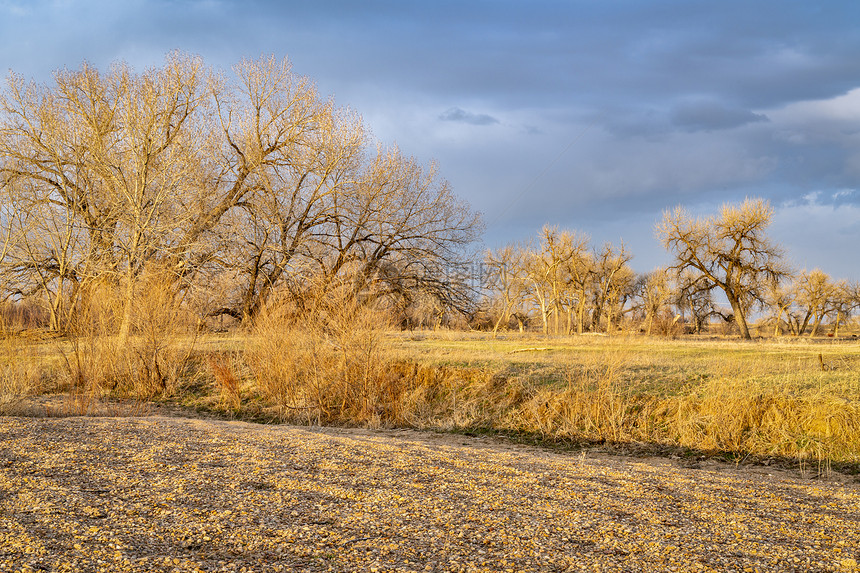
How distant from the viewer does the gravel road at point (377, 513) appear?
160 inches

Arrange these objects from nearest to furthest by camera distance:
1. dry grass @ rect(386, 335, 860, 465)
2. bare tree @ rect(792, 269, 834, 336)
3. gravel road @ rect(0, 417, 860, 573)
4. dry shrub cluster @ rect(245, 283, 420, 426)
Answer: gravel road @ rect(0, 417, 860, 573) → dry grass @ rect(386, 335, 860, 465) → dry shrub cluster @ rect(245, 283, 420, 426) → bare tree @ rect(792, 269, 834, 336)

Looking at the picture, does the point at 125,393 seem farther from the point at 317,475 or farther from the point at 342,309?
the point at 317,475

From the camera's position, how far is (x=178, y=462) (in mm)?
6602

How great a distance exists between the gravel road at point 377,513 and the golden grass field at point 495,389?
396 cm

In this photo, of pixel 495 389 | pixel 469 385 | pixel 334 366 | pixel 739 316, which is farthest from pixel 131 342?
pixel 739 316

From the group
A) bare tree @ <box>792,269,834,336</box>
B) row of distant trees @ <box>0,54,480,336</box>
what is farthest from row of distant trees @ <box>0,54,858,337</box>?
bare tree @ <box>792,269,834,336</box>

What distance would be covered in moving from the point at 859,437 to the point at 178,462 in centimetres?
1076

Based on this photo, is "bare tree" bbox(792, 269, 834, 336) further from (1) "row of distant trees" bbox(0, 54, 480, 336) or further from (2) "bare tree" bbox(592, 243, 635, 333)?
(1) "row of distant trees" bbox(0, 54, 480, 336)

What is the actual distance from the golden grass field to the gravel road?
3.96 meters

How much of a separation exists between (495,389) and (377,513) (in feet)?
32.3

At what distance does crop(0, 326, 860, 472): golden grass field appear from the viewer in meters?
11.0

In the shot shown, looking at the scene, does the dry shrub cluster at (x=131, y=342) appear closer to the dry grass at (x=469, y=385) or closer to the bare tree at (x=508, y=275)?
the dry grass at (x=469, y=385)

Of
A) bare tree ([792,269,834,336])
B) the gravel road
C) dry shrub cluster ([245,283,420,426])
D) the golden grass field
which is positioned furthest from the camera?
bare tree ([792,269,834,336])

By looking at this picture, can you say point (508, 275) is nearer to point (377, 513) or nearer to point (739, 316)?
point (739, 316)
